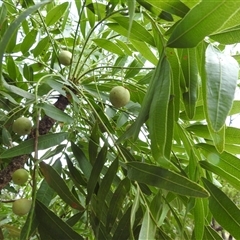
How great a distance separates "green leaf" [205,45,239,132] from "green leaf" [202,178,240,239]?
236 millimetres

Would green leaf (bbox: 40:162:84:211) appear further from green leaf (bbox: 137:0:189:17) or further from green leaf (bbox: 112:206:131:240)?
Answer: green leaf (bbox: 137:0:189:17)

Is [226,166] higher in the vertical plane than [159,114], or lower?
lower

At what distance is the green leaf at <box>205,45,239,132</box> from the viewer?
0.37m

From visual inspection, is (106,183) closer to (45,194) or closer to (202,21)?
(45,194)

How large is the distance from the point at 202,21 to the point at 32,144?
1.05 ft

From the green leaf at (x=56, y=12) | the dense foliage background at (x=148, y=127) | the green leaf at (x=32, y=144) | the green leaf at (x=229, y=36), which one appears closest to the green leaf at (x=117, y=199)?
A: the dense foliage background at (x=148, y=127)

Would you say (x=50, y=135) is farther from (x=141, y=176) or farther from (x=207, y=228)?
(x=207, y=228)

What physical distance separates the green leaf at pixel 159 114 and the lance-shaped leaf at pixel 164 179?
5 centimetres

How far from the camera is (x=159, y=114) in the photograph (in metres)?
0.43

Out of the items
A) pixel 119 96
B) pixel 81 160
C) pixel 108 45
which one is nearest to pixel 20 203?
pixel 81 160

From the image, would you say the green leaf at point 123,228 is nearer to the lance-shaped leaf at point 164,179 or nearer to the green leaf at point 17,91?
the lance-shaped leaf at point 164,179

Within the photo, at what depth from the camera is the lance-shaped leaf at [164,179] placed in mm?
469

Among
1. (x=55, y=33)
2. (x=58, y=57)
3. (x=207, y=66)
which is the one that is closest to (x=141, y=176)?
(x=207, y=66)

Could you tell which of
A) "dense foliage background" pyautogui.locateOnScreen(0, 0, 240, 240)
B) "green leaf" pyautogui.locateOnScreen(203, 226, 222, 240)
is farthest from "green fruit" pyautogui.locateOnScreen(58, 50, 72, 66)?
"green leaf" pyautogui.locateOnScreen(203, 226, 222, 240)
